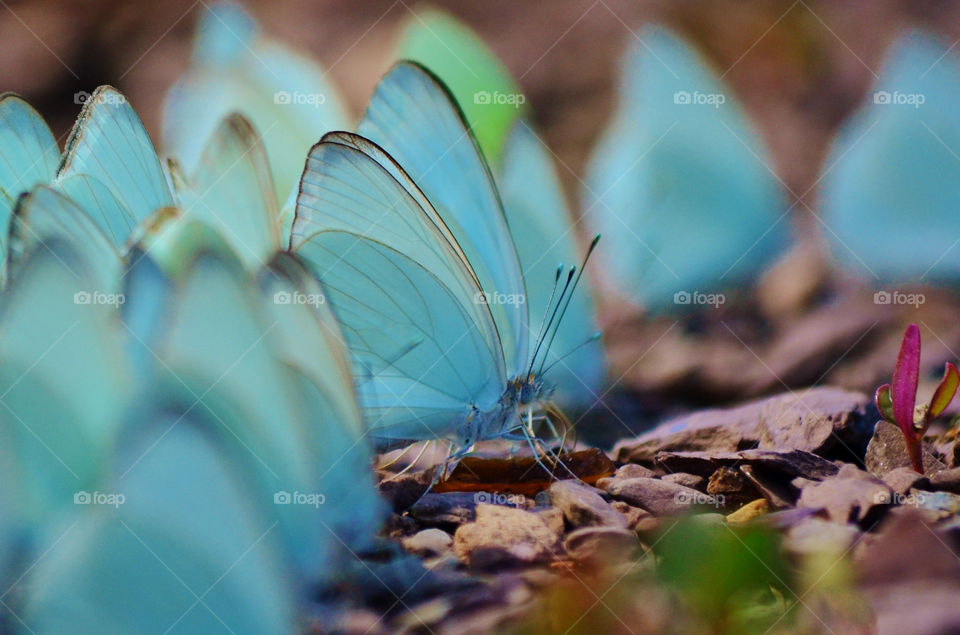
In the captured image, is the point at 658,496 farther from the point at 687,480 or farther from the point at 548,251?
the point at 548,251

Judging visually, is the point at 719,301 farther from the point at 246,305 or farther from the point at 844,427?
the point at 246,305

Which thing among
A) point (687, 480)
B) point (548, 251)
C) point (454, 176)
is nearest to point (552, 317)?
point (548, 251)

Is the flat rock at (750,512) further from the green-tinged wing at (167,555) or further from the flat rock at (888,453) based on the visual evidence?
the green-tinged wing at (167,555)

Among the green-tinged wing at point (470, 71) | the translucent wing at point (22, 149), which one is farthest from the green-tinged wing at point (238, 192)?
the green-tinged wing at point (470, 71)

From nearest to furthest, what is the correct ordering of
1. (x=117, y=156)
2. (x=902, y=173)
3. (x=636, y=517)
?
(x=636, y=517), (x=117, y=156), (x=902, y=173)

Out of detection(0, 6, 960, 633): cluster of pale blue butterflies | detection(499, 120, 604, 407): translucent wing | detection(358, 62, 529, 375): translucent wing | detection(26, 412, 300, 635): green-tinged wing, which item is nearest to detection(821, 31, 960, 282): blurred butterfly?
detection(0, 6, 960, 633): cluster of pale blue butterflies

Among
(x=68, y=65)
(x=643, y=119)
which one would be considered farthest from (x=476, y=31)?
(x=68, y=65)
